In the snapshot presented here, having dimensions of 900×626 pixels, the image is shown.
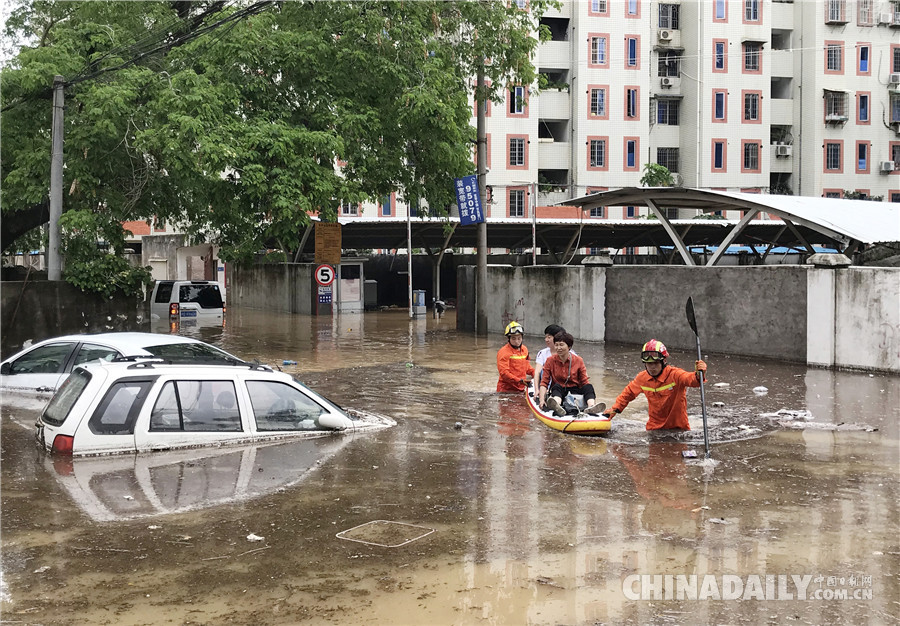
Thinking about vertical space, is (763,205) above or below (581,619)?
above

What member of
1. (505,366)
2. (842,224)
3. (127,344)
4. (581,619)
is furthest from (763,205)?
(581,619)

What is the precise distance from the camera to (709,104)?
55.3m

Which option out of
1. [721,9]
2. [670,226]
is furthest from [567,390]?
[721,9]

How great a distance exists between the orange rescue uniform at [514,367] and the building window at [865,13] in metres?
51.1

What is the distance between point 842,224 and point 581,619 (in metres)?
17.3

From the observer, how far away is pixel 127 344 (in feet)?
42.3

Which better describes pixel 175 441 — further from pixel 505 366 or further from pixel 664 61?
pixel 664 61

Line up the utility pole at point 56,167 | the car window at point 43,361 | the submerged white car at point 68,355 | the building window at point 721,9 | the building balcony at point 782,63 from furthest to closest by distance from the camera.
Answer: the building balcony at point 782,63 → the building window at point 721,9 → the utility pole at point 56,167 → the car window at point 43,361 → the submerged white car at point 68,355

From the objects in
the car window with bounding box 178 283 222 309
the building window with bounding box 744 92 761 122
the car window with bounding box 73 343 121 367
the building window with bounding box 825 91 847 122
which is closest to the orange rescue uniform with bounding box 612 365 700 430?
the car window with bounding box 73 343 121 367

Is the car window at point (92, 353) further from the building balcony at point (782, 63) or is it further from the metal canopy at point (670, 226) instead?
the building balcony at point (782, 63)

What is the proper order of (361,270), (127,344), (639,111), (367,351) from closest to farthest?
1. (127,344)
2. (367,351)
3. (361,270)
4. (639,111)

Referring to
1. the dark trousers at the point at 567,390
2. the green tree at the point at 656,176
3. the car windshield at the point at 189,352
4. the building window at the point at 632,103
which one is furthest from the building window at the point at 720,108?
the car windshield at the point at 189,352

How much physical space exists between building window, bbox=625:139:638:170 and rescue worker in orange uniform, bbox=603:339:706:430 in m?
44.9

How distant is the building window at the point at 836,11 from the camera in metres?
56.3
